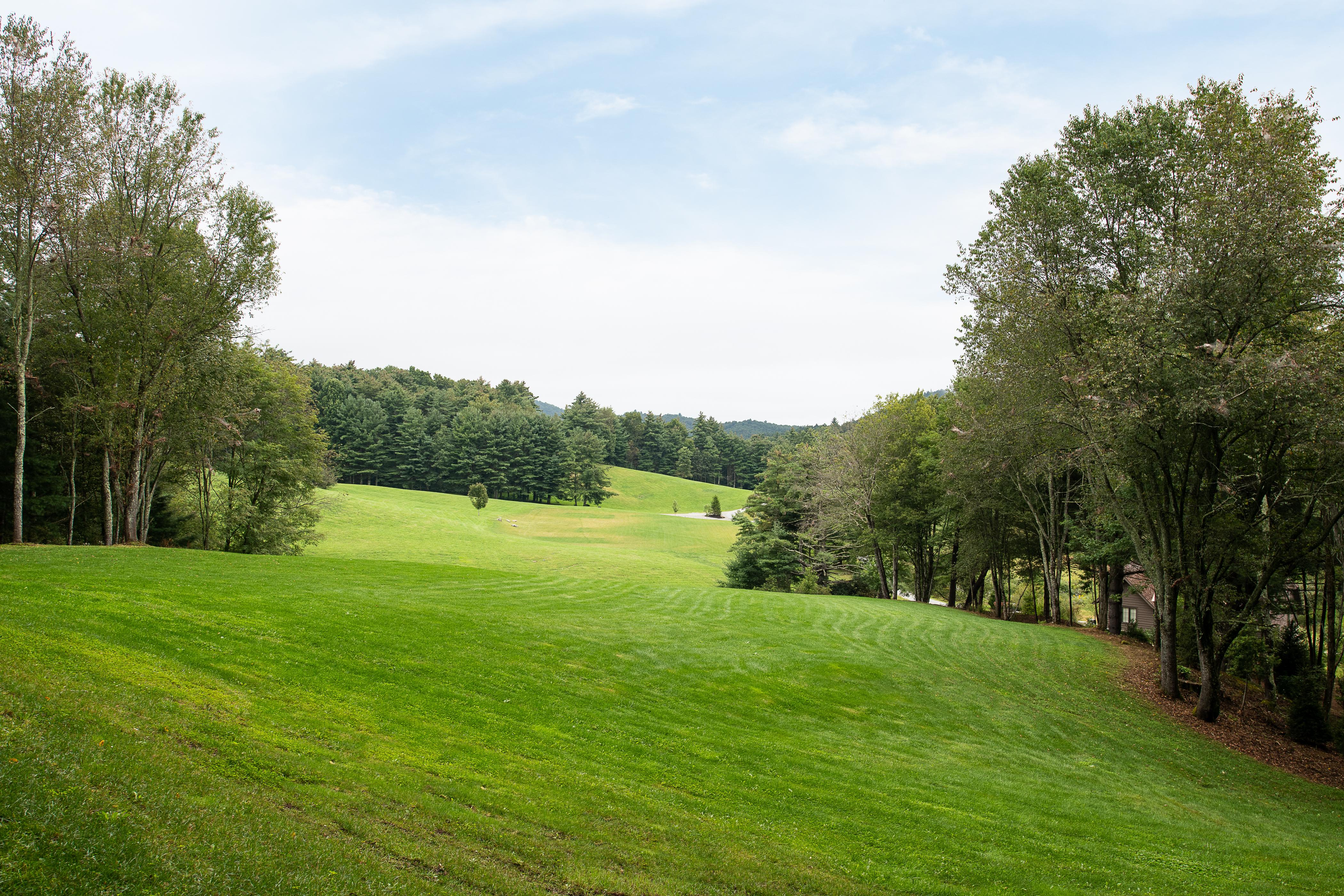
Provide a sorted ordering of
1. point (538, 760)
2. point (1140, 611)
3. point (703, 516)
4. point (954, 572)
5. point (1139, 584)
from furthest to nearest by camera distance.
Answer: point (703, 516) < point (1140, 611) < point (1139, 584) < point (954, 572) < point (538, 760)

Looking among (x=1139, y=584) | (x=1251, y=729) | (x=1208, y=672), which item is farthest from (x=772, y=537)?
(x=1251, y=729)

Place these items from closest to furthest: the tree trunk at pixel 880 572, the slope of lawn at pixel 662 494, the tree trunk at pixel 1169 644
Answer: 1. the tree trunk at pixel 1169 644
2. the tree trunk at pixel 880 572
3. the slope of lawn at pixel 662 494

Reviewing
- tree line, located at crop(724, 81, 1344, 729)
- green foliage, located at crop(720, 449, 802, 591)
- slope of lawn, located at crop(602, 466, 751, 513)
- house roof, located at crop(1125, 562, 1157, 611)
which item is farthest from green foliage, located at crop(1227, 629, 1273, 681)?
slope of lawn, located at crop(602, 466, 751, 513)

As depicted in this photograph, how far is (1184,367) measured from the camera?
14852mm

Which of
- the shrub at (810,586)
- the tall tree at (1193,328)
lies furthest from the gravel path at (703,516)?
the tall tree at (1193,328)

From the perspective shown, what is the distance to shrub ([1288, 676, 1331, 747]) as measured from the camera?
60.5 ft

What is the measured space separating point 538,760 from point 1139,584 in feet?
140

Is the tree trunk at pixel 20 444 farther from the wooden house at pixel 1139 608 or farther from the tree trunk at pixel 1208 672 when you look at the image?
the wooden house at pixel 1139 608

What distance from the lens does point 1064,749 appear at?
14234mm

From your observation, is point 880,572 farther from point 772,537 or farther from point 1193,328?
point 1193,328

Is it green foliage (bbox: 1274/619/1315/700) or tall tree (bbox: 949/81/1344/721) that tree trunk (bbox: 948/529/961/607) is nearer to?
green foliage (bbox: 1274/619/1315/700)

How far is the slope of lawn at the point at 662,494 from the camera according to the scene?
3974 inches

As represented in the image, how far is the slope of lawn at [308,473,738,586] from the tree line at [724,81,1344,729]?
2232 cm

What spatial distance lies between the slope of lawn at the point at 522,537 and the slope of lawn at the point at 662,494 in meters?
15.8
